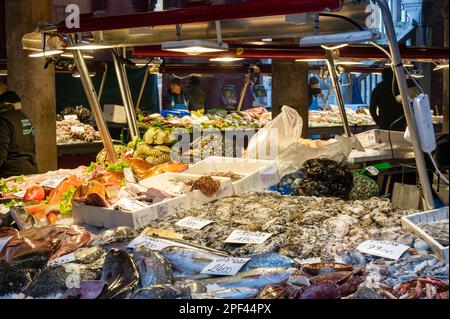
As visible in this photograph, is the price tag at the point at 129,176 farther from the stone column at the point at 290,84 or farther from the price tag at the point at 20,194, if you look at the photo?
the stone column at the point at 290,84

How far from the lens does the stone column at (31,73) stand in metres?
8.20

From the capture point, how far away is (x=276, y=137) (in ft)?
18.1

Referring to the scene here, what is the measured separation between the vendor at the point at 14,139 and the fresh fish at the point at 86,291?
4.16 meters

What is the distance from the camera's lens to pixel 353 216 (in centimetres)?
365

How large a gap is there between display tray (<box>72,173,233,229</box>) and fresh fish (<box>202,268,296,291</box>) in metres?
1.14

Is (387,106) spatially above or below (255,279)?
above

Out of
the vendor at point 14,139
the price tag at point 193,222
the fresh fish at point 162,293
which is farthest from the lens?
the vendor at point 14,139

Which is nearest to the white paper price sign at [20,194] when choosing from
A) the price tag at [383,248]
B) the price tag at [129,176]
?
the price tag at [129,176]

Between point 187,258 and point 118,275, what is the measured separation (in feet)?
1.25

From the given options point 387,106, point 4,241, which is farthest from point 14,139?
point 387,106

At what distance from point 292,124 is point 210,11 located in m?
2.43

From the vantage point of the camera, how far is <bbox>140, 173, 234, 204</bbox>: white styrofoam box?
4.27 meters

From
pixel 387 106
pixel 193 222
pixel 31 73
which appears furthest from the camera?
pixel 387 106

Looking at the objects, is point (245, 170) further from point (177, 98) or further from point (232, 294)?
point (177, 98)
